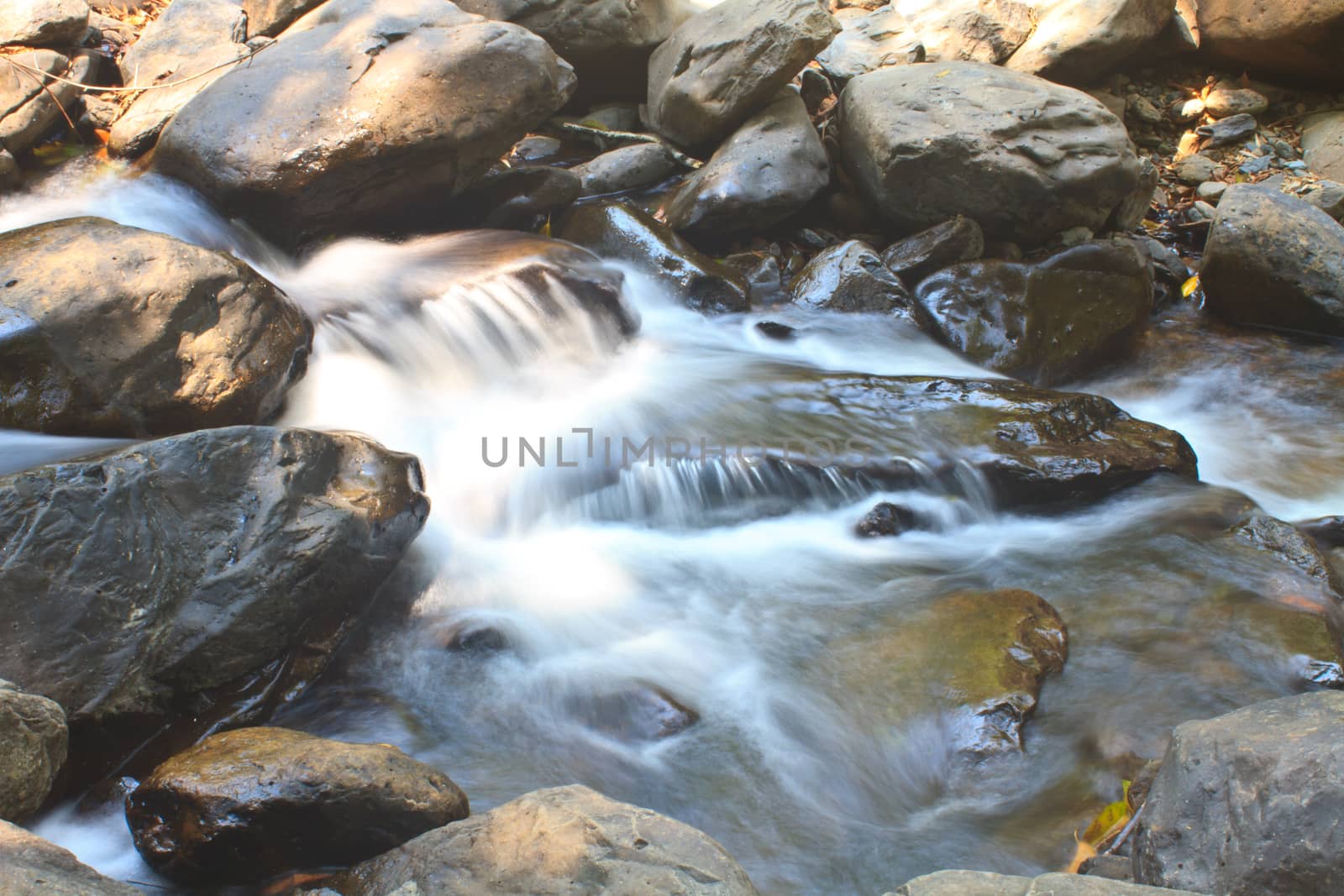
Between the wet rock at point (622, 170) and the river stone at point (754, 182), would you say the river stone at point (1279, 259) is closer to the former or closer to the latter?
the river stone at point (754, 182)

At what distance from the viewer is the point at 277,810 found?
7.47ft

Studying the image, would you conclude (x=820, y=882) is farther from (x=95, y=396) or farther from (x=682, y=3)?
(x=682, y=3)

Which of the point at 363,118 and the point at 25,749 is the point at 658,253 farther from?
the point at 25,749

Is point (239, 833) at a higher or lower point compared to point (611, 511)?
higher

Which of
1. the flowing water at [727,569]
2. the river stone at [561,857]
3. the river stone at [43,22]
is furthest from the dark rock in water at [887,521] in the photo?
the river stone at [43,22]

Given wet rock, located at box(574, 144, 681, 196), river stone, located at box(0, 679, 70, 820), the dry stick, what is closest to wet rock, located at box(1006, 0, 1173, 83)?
the dry stick

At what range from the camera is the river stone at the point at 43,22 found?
19.8 ft

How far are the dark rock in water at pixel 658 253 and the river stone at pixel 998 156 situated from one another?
4.46ft

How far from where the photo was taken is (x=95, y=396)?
12.0 ft

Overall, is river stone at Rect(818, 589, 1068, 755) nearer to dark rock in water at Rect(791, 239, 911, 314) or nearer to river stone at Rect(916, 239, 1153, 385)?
river stone at Rect(916, 239, 1153, 385)

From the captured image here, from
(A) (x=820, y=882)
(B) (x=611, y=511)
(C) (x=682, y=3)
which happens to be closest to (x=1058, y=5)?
(C) (x=682, y=3)

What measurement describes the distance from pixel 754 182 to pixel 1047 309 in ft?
7.15

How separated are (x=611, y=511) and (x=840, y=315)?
2.49 metres

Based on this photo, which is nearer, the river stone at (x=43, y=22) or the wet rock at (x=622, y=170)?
the river stone at (x=43, y=22)
